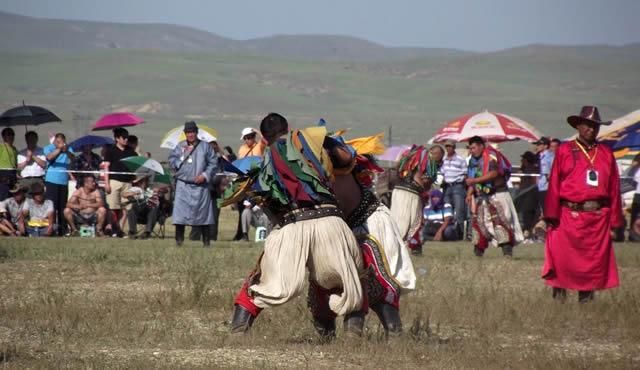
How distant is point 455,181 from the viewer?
2039cm

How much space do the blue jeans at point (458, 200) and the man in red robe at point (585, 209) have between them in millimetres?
9443

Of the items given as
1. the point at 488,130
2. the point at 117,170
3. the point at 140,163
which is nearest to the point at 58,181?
the point at 117,170

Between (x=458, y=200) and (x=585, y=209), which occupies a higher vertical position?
(x=585, y=209)

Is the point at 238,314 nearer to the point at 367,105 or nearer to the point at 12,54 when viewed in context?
the point at 367,105

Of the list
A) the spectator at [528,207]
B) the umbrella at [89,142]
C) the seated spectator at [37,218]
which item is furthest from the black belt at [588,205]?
the umbrella at [89,142]

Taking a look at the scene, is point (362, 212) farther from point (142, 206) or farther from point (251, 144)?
point (142, 206)

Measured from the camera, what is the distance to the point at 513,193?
2253 centimetres

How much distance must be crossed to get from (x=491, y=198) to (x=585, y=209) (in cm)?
511

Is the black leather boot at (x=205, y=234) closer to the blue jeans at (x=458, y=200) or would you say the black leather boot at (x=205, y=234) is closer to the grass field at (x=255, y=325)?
the grass field at (x=255, y=325)

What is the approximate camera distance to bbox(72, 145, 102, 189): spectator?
66.5 ft

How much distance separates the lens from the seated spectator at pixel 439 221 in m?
20.9

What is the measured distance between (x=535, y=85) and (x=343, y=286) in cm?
12614

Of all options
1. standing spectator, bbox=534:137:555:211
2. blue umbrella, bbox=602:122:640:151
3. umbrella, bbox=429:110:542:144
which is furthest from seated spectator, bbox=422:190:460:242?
blue umbrella, bbox=602:122:640:151

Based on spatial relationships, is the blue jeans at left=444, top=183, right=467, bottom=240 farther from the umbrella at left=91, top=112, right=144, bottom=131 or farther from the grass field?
the grass field
